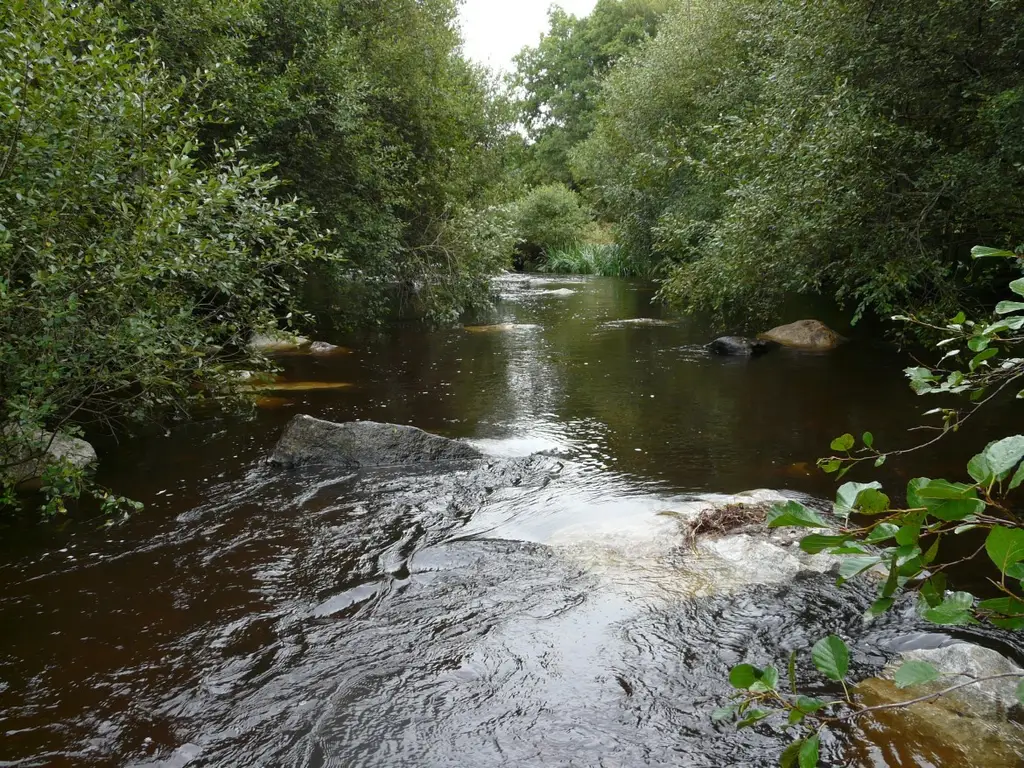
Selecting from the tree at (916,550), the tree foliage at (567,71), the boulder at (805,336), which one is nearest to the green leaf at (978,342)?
the tree at (916,550)

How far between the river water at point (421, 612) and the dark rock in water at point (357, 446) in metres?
0.35

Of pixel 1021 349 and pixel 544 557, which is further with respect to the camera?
pixel 1021 349

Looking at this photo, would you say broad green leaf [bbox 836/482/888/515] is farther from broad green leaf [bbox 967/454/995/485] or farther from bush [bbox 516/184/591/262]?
bush [bbox 516/184/591/262]

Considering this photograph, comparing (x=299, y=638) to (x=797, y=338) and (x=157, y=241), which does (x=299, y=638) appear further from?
(x=797, y=338)

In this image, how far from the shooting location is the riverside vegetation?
4.02m

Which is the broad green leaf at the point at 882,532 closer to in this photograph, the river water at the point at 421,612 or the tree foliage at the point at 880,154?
the river water at the point at 421,612

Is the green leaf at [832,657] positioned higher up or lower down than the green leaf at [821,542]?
lower down

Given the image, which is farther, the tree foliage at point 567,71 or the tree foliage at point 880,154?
the tree foliage at point 567,71

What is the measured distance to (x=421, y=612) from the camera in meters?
5.90

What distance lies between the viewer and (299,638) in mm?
5477

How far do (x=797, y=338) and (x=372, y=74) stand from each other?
41.8ft

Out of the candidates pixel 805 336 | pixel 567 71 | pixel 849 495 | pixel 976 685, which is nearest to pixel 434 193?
pixel 805 336

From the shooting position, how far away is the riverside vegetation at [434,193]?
4018mm

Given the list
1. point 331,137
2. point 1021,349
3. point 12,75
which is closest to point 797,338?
point 1021,349
